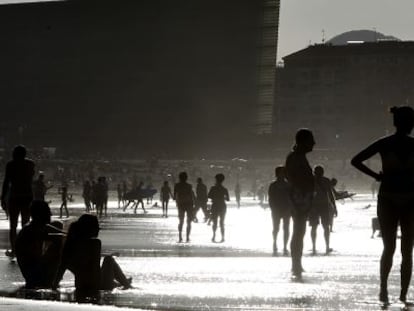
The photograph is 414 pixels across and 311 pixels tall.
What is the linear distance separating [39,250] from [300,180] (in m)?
2.92

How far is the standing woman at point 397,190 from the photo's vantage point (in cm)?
1220

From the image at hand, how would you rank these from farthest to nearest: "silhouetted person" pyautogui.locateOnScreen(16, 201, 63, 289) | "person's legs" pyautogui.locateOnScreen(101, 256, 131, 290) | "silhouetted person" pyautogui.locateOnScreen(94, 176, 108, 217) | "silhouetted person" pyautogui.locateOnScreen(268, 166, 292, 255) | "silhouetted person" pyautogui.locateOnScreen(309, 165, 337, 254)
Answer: "silhouetted person" pyautogui.locateOnScreen(94, 176, 108, 217)
"silhouetted person" pyautogui.locateOnScreen(309, 165, 337, 254)
"silhouetted person" pyautogui.locateOnScreen(268, 166, 292, 255)
"silhouetted person" pyautogui.locateOnScreen(16, 201, 63, 289)
"person's legs" pyautogui.locateOnScreen(101, 256, 131, 290)

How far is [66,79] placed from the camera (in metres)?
184

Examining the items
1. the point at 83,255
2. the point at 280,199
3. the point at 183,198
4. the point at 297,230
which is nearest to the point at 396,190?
the point at 83,255

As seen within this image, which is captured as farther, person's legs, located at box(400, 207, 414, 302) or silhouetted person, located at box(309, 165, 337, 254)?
silhouetted person, located at box(309, 165, 337, 254)

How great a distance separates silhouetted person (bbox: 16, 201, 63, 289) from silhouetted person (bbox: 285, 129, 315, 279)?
2581 millimetres

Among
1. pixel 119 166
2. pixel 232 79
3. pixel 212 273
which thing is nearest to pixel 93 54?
pixel 232 79

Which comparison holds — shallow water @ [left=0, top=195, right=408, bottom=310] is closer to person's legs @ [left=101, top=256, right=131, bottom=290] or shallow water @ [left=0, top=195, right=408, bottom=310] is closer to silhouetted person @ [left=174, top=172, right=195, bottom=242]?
person's legs @ [left=101, top=256, right=131, bottom=290]

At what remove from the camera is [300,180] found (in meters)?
15.2

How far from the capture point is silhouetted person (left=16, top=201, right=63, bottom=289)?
13383mm

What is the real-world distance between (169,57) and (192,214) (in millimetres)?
155250

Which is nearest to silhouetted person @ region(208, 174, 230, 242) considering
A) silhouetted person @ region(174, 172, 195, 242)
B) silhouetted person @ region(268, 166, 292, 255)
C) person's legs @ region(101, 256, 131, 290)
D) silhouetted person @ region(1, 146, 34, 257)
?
silhouetted person @ region(174, 172, 195, 242)

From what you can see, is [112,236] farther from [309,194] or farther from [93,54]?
[93,54]

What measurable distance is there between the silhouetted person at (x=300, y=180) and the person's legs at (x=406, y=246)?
2.75 metres
